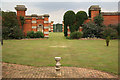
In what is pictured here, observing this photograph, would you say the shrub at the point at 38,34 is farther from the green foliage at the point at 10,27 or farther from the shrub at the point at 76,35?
the shrub at the point at 76,35

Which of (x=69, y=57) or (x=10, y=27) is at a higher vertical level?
(x=10, y=27)

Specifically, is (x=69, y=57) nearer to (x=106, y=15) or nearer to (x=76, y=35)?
(x=76, y=35)

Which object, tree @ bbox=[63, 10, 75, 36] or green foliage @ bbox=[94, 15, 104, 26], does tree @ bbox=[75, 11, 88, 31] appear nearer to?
tree @ bbox=[63, 10, 75, 36]

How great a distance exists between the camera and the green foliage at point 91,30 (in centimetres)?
2153

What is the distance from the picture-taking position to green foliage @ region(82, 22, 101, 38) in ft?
70.6

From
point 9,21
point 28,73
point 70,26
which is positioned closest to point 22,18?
point 9,21

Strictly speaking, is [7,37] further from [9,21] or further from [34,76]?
[34,76]

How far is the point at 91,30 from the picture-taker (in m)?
21.8

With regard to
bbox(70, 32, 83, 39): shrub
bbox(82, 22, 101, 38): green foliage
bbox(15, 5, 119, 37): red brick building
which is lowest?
bbox(70, 32, 83, 39): shrub

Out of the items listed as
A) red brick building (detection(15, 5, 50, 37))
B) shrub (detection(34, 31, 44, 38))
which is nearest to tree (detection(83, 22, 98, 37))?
red brick building (detection(15, 5, 50, 37))

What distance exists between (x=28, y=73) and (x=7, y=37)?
668 inches

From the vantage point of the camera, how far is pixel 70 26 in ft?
75.3

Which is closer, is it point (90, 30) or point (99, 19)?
point (90, 30)

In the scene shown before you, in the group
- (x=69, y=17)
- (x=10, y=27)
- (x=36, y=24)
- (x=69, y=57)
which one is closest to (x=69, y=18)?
(x=69, y=17)
